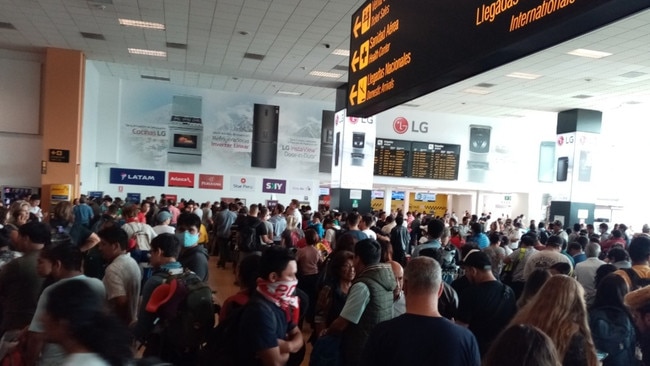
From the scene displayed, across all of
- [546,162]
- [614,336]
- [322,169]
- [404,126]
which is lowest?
[614,336]

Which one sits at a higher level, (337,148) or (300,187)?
(337,148)

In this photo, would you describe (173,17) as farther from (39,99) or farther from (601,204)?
(601,204)

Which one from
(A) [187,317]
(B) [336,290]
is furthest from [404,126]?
(A) [187,317]

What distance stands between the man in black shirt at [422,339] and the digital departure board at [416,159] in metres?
17.5

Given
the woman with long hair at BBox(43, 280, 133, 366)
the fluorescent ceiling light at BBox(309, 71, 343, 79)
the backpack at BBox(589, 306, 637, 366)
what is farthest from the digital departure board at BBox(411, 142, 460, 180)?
the woman with long hair at BBox(43, 280, 133, 366)

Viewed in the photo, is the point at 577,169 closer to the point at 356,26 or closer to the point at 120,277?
the point at 356,26

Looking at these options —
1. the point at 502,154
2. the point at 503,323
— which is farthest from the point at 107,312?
Answer: the point at 502,154

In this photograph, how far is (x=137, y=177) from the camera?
18203 mm

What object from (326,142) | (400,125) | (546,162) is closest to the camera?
(326,142)

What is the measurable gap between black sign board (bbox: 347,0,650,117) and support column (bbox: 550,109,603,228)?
1339 cm

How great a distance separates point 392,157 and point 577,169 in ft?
21.2

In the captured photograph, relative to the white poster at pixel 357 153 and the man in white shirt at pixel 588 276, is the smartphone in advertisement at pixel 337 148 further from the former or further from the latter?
the man in white shirt at pixel 588 276

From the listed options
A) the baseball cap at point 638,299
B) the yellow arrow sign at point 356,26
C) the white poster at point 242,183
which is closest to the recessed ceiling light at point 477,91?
the white poster at point 242,183

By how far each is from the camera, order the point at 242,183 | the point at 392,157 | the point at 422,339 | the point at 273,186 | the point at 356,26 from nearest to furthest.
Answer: the point at 422,339
the point at 356,26
the point at 242,183
the point at 273,186
the point at 392,157
